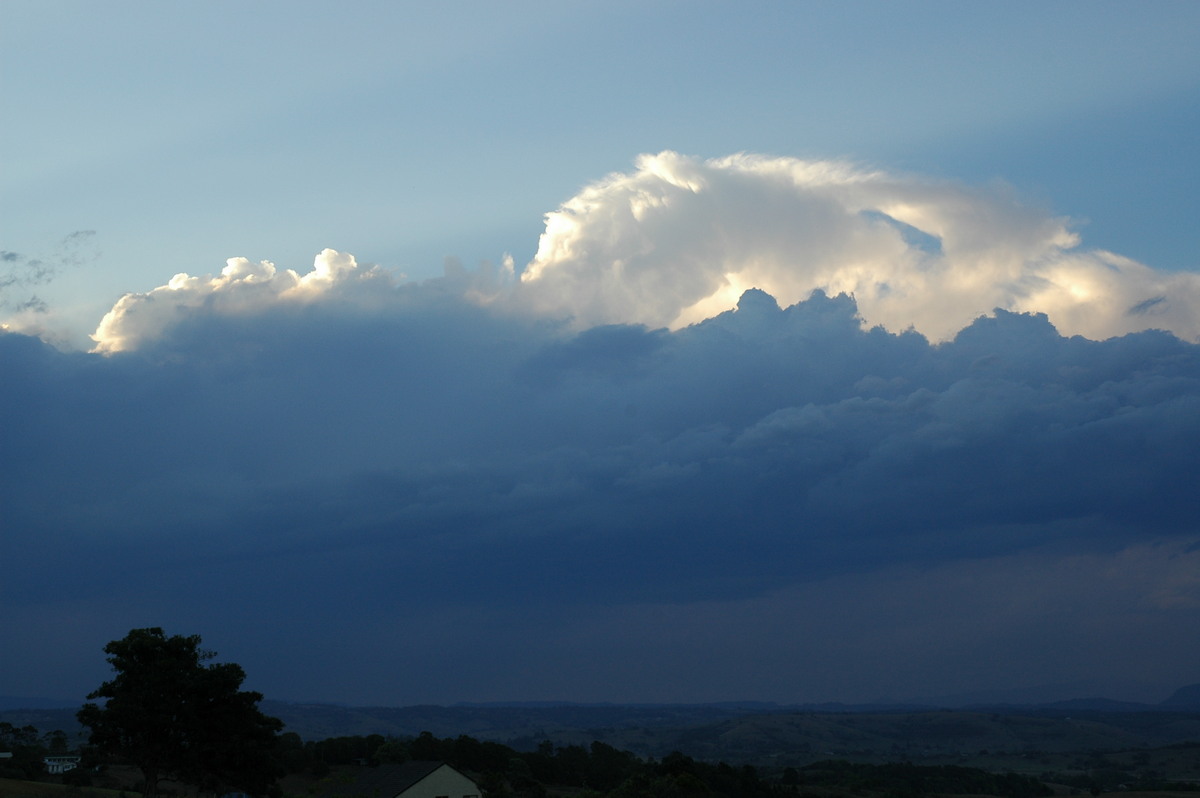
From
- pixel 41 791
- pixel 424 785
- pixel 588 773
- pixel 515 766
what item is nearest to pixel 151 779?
pixel 41 791

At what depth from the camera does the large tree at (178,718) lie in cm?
6278

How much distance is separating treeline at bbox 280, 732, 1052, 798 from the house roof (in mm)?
7600

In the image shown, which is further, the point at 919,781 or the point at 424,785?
the point at 919,781

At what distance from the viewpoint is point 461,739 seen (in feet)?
396

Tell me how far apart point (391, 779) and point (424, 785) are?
Result: 7.35 metres

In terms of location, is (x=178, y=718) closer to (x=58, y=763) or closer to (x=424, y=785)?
(x=424, y=785)

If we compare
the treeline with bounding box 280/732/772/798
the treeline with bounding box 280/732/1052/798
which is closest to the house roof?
the treeline with bounding box 280/732/1052/798

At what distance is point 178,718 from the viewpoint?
6312 centimetres

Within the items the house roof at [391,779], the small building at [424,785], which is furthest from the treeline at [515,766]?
the small building at [424,785]

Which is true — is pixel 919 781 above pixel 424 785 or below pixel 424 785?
below

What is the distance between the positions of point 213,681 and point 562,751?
8331 cm

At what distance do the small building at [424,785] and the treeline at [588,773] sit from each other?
8178 mm

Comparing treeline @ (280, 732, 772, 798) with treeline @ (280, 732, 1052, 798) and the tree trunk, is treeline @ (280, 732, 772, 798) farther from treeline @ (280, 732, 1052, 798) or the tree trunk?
the tree trunk

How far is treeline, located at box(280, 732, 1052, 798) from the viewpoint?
94.6 metres
